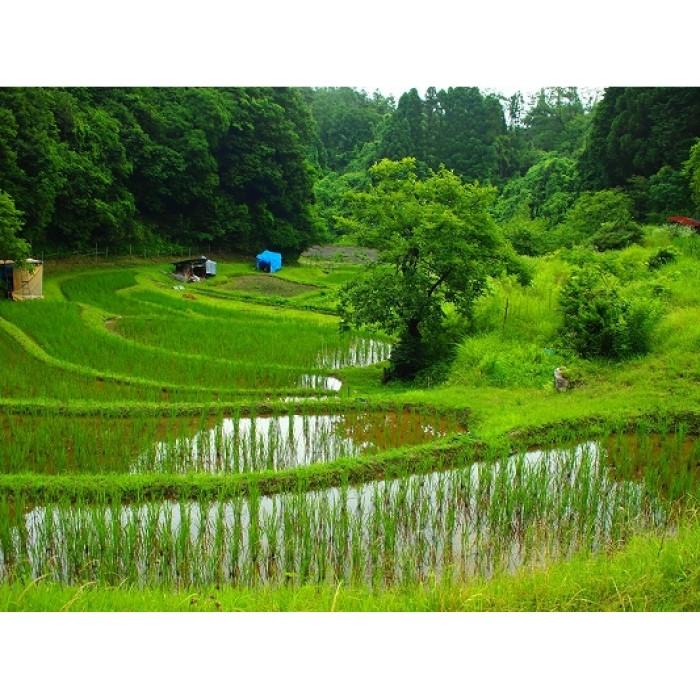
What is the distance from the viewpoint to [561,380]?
767 centimetres

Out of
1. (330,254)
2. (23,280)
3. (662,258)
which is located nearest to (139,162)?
(23,280)

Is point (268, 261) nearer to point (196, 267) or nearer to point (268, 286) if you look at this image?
point (268, 286)

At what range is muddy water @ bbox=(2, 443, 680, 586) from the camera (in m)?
4.32

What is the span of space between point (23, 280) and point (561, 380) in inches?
262

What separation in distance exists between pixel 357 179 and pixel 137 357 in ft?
20.6

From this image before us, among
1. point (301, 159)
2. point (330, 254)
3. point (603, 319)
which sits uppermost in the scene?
point (301, 159)

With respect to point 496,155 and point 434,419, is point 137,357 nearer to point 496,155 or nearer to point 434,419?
point 434,419

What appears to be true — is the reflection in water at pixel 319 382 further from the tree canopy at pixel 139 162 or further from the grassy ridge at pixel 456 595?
the grassy ridge at pixel 456 595

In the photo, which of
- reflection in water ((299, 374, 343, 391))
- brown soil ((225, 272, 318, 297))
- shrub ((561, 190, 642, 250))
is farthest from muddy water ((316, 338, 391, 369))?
brown soil ((225, 272, 318, 297))

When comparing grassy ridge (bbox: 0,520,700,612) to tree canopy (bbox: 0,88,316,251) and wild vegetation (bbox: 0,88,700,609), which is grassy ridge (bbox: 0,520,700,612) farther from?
tree canopy (bbox: 0,88,316,251)

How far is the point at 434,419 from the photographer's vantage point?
7203 millimetres

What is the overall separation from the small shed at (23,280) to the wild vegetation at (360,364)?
302 millimetres

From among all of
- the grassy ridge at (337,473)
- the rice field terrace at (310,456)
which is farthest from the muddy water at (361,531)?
the grassy ridge at (337,473)

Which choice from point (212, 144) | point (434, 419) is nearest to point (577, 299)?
point (434, 419)
